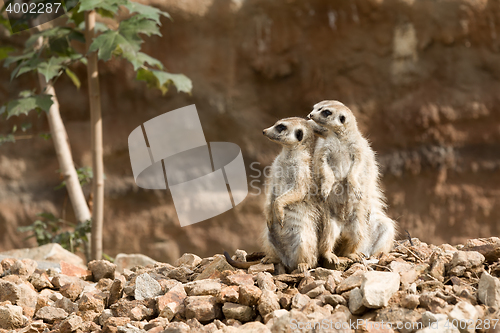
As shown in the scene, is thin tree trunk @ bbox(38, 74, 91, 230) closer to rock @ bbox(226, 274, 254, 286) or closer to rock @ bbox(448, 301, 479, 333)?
rock @ bbox(226, 274, 254, 286)

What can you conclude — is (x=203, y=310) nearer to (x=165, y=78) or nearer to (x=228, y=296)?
(x=228, y=296)

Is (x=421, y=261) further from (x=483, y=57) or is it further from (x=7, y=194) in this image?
(x=7, y=194)

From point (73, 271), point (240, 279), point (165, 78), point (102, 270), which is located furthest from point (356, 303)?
point (165, 78)

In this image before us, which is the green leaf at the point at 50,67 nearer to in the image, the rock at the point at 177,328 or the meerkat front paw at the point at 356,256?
the rock at the point at 177,328

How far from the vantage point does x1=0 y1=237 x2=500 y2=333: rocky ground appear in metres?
1.72

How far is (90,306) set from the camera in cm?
227

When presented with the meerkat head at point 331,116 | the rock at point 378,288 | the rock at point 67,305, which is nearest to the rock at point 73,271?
the rock at point 67,305

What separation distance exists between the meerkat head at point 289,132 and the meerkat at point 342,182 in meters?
0.08

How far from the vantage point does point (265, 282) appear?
6.87 feet

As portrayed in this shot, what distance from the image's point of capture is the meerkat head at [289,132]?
7.78 ft

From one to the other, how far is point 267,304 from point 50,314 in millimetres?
1099

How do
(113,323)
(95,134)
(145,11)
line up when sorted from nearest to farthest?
(113,323)
(145,11)
(95,134)

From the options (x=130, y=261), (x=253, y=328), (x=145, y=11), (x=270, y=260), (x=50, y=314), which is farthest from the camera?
(x=130, y=261)

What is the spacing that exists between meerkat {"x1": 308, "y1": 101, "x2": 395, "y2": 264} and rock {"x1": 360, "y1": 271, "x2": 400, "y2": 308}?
1.44ft
